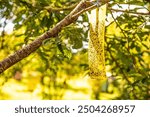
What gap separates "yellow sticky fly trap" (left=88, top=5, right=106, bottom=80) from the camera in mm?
1518

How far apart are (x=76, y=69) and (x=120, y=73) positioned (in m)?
1.93

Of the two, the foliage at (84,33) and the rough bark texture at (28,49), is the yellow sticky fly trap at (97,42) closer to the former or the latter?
the rough bark texture at (28,49)

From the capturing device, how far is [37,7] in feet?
7.98

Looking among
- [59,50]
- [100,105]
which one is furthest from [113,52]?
[59,50]

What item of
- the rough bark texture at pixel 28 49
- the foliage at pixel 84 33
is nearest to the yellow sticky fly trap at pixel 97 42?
the rough bark texture at pixel 28 49

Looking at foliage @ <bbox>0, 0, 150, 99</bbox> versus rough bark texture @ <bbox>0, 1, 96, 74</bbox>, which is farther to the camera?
foliage @ <bbox>0, 0, 150, 99</bbox>

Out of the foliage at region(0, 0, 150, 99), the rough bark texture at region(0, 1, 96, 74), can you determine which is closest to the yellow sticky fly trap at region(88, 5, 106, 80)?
the rough bark texture at region(0, 1, 96, 74)

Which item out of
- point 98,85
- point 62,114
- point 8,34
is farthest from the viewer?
point 98,85

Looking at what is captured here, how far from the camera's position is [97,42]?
4.99ft

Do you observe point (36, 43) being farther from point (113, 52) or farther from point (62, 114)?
point (113, 52)

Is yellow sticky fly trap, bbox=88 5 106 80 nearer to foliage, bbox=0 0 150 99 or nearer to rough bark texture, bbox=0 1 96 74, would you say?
rough bark texture, bbox=0 1 96 74

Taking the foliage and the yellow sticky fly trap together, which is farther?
the foliage

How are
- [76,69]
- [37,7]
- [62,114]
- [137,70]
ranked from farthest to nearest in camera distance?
[76,69], [137,70], [37,7], [62,114]

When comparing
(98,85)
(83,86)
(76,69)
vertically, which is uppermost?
(76,69)
